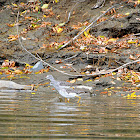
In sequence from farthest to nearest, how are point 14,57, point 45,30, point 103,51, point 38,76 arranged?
point 45,30
point 14,57
point 103,51
point 38,76

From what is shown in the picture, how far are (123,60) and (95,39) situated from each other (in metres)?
2.41

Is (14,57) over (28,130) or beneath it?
beneath

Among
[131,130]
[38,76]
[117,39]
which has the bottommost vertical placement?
[117,39]

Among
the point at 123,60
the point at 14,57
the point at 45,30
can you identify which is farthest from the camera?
the point at 45,30

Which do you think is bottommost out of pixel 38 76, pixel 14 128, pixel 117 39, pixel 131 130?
pixel 117 39

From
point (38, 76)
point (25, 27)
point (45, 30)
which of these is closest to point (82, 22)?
point (45, 30)

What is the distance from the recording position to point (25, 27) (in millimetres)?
13656

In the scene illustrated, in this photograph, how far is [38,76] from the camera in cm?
891

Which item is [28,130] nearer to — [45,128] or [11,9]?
[45,128]

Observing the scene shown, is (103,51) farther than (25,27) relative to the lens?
No

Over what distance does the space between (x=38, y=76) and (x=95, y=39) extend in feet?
13.2

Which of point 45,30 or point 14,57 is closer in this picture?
point 14,57

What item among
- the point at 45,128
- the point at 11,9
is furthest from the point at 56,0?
the point at 45,128

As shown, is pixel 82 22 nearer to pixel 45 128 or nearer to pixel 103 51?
pixel 103 51
